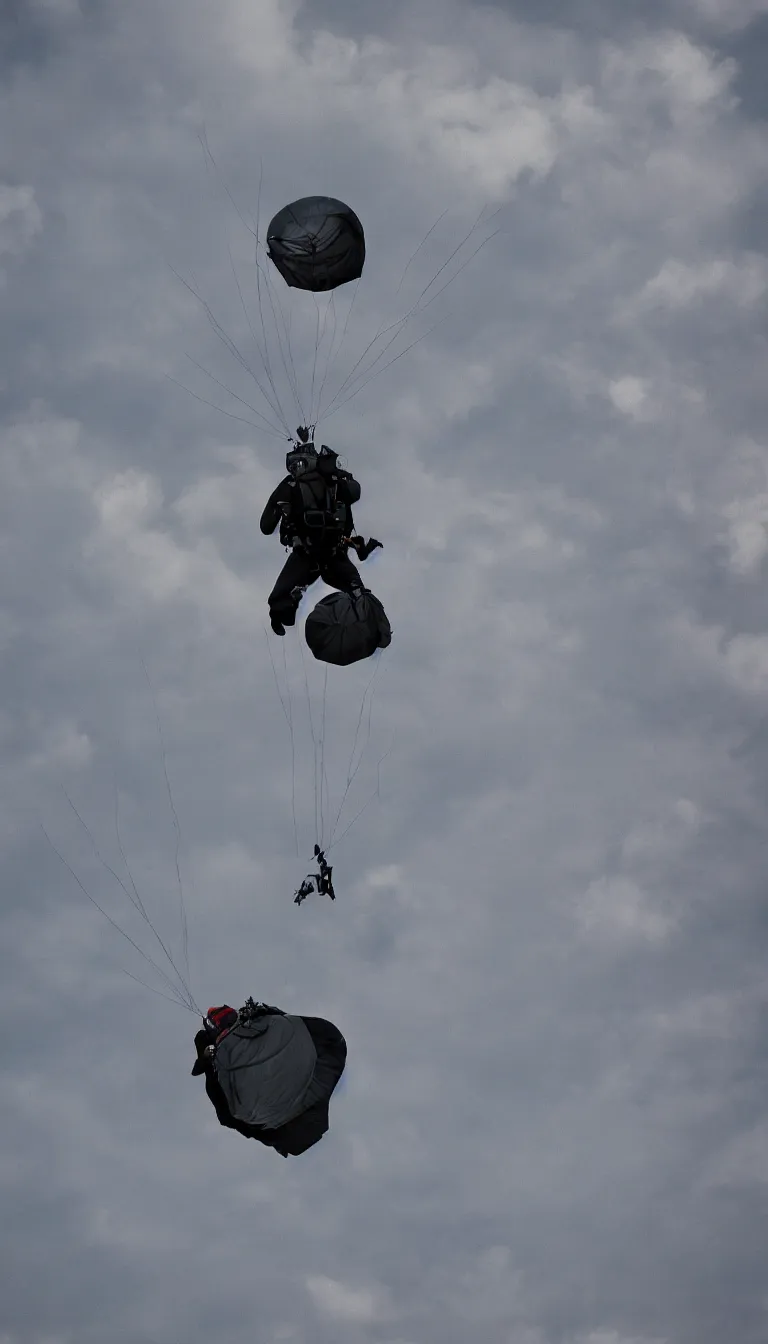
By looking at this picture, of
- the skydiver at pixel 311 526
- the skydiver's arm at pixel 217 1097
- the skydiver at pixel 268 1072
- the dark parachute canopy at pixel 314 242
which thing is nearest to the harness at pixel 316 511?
the skydiver at pixel 311 526

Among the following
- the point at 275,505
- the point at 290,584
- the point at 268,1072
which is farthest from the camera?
the point at 290,584

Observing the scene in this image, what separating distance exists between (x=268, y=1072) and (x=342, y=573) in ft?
39.1

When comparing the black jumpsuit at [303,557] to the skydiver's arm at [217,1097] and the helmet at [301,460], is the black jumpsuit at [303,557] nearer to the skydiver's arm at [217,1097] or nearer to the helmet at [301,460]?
the helmet at [301,460]

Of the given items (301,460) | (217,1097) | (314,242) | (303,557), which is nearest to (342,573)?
(303,557)

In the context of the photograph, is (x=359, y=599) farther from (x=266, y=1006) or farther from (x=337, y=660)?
(x=266, y=1006)

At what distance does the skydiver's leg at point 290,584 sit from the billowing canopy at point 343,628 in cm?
57

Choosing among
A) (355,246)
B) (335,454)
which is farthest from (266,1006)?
(355,246)

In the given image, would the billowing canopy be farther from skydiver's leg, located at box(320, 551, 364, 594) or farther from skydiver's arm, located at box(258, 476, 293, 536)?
skydiver's arm, located at box(258, 476, 293, 536)

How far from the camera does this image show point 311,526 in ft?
154

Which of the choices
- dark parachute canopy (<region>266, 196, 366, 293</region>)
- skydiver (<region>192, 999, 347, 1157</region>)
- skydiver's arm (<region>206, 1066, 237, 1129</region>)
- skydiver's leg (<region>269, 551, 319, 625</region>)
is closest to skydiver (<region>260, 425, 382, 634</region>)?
skydiver's leg (<region>269, 551, 319, 625</region>)

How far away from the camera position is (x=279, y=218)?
49.2 m

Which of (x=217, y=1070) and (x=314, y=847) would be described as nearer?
(x=217, y=1070)

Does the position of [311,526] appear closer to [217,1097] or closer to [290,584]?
[290,584]

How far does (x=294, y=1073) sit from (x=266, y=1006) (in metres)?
1.74
